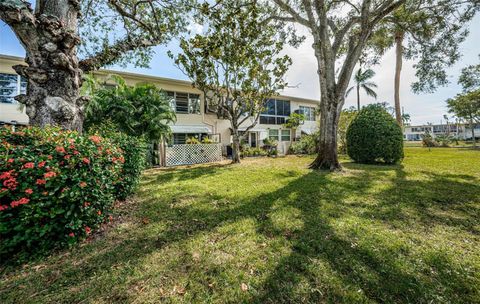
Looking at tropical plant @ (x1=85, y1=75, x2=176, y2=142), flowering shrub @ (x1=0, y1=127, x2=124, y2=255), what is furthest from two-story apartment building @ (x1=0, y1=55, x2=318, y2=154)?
flowering shrub @ (x1=0, y1=127, x2=124, y2=255)

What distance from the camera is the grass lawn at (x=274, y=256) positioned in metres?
2.11

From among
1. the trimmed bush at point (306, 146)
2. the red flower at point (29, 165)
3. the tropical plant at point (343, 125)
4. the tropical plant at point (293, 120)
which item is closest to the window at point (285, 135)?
the tropical plant at point (293, 120)

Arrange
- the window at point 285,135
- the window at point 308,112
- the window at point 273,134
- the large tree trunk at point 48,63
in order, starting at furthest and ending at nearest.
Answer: the window at point 308,112 < the window at point 285,135 < the window at point 273,134 < the large tree trunk at point 48,63

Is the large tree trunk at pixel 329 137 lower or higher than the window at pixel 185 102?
lower

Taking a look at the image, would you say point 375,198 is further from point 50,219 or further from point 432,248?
point 50,219

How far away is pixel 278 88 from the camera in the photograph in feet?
43.2

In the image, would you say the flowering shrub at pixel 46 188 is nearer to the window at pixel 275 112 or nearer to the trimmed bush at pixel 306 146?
the trimmed bush at pixel 306 146

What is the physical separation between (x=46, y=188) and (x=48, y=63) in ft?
8.33

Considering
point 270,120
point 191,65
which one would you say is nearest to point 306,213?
point 191,65

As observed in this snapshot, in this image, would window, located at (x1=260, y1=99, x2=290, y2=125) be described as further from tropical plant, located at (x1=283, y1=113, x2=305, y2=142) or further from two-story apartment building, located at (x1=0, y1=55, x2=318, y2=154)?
tropical plant, located at (x1=283, y1=113, x2=305, y2=142)

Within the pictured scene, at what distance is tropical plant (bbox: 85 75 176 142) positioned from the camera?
1023cm

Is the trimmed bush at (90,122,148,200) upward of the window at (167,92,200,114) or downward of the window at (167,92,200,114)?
downward

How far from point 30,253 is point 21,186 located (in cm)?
100

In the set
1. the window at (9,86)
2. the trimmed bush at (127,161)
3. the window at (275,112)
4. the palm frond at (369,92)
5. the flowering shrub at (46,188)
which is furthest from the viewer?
the palm frond at (369,92)
